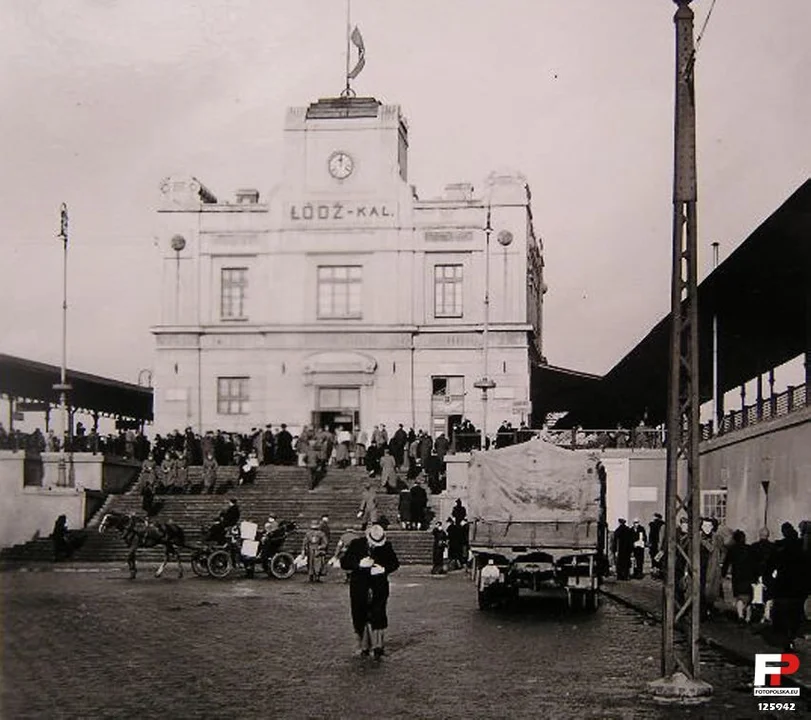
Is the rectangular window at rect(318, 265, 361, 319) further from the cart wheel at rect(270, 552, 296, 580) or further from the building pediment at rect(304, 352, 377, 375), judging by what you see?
the cart wheel at rect(270, 552, 296, 580)

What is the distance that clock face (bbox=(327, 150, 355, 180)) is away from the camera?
200 ft

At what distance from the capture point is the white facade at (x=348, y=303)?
202ft

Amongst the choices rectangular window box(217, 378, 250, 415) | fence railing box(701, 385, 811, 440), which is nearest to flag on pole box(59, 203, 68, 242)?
fence railing box(701, 385, 811, 440)

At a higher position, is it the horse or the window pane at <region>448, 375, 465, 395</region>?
the window pane at <region>448, 375, 465, 395</region>

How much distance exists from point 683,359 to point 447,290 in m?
47.5

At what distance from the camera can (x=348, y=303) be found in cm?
6262

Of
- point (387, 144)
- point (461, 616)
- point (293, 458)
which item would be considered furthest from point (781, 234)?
point (387, 144)

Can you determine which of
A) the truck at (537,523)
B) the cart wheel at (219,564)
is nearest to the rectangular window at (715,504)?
the truck at (537,523)

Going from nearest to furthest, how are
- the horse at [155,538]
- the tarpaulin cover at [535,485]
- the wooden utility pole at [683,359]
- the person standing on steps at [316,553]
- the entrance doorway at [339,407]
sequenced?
the wooden utility pole at [683,359] < the tarpaulin cover at [535,485] < the person standing on steps at [316,553] < the horse at [155,538] < the entrance doorway at [339,407]

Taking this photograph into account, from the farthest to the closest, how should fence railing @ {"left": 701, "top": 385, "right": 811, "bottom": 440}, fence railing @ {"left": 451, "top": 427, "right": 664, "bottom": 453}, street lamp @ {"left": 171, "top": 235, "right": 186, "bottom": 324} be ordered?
1. street lamp @ {"left": 171, "top": 235, "right": 186, "bottom": 324}
2. fence railing @ {"left": 451, "top": 427, "right": 664, "bottom": 453}
3. fence railing @ {"left": 701, "top": 385, "right": 811, "bottom": 440}

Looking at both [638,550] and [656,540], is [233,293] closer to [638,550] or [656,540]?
[656,540]

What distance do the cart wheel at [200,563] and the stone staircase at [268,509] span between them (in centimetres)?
569

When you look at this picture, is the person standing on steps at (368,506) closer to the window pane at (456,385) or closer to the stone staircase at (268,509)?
the stone staircase at (268,509)

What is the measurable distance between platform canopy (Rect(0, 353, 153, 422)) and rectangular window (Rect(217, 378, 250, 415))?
4.43 metres
